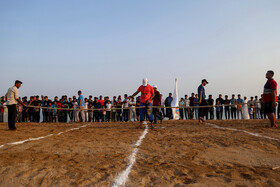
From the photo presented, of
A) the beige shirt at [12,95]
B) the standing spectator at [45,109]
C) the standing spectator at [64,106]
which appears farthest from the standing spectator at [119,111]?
the beige shirt at [12,95]

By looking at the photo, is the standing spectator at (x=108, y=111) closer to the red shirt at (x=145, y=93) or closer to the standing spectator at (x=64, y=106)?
the standing spectator at (x=64, y=106)

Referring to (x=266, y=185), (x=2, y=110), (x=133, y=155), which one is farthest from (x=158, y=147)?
(x=2, y=110)

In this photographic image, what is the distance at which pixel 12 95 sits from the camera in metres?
8.23

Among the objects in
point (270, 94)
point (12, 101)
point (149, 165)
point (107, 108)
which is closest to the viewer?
point (149, 165)

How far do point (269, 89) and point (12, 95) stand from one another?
9574mm

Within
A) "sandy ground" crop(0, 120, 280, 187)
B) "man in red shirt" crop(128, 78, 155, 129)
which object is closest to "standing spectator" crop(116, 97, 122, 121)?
"man in red shirt" crop(128, 78, 155, 129)

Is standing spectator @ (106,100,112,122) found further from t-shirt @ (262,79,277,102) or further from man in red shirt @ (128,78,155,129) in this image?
t-shirt @ (262,79,277,102)

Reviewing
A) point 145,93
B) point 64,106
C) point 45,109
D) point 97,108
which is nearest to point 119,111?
point 97,108

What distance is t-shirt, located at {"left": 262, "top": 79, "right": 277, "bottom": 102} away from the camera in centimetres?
746

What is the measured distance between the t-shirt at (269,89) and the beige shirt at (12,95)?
9.37 m

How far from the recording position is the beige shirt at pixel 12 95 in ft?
26.9

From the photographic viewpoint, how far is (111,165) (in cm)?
334

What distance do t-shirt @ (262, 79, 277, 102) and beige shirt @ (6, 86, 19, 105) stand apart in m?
9.37

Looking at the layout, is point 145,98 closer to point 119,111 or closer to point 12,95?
point 12,95
